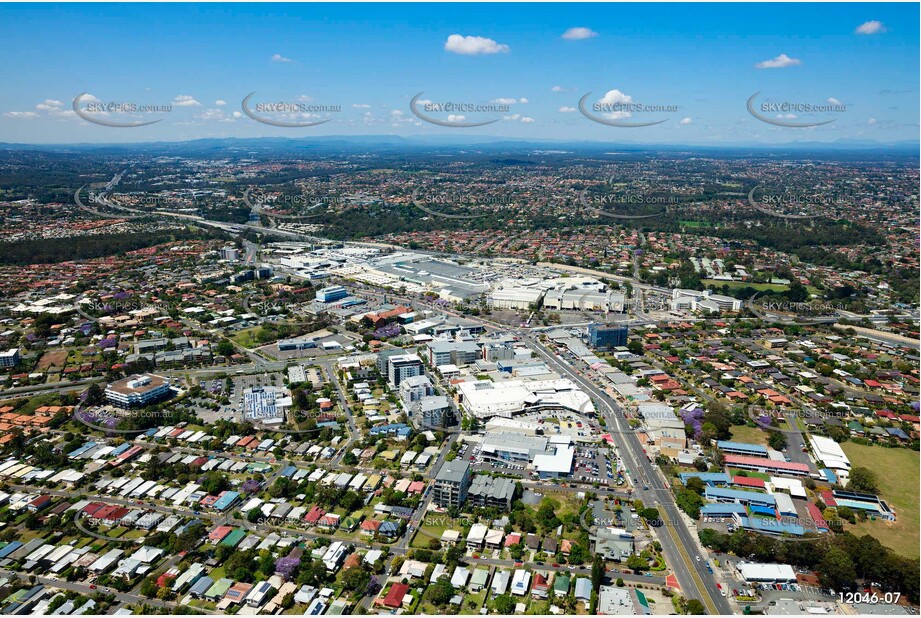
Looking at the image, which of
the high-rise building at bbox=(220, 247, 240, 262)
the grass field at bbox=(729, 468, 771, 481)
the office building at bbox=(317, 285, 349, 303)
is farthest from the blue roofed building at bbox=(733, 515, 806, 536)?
the high-rise building at bbox=(220, 247, 240, 262)

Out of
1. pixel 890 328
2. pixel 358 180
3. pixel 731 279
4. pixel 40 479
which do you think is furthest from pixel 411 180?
pixel 40 479

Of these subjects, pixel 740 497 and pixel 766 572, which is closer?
pixel 766 572

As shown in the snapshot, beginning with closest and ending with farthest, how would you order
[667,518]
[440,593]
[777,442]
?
[440,593], [667,518], [777,442]

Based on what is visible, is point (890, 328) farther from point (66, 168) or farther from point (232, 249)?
point (66, 168)

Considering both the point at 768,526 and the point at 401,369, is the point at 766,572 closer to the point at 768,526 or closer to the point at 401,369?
the point at 768,526

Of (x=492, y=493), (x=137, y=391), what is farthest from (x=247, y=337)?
(x=492, y=493)
